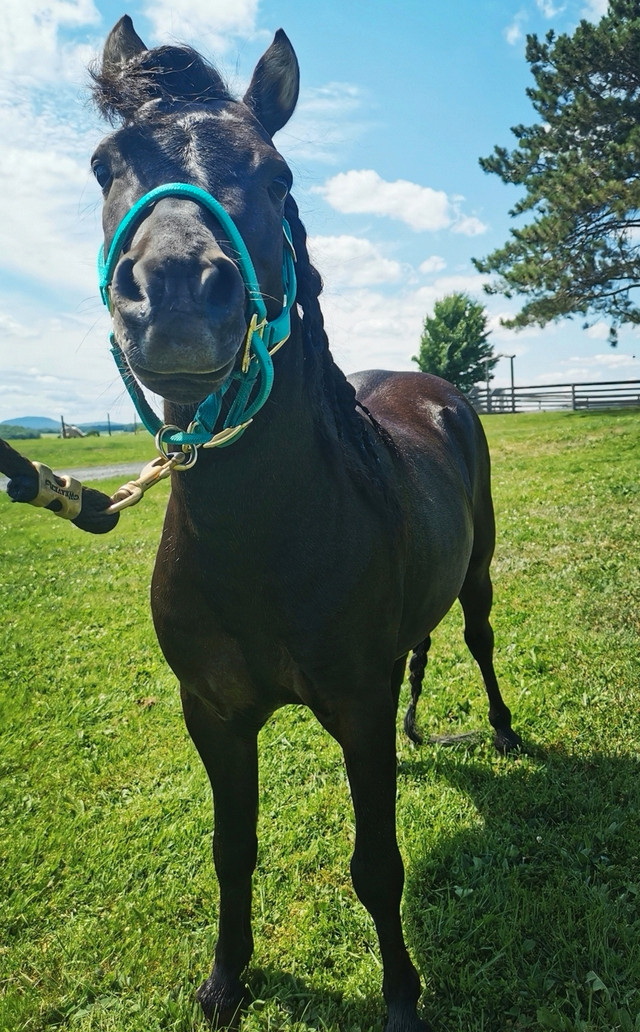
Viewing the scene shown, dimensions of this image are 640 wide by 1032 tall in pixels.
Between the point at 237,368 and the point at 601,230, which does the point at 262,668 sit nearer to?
the point at 237,368

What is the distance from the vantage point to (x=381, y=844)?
7.53 feet

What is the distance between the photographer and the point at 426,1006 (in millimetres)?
2484

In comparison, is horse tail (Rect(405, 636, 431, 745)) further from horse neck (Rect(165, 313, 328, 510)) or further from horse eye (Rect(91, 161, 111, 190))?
horse eye (Rect(91, 161, 111, 190))

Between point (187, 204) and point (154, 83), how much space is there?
0.60 meters

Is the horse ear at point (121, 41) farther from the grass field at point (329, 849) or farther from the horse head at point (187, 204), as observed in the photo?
the grass field at point (329, 849)

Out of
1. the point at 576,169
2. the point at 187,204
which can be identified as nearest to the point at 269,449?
the point at 187,204

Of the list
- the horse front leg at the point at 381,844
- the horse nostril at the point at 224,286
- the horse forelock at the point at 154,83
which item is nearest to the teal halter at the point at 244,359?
the horse nostril at the point at 224,286

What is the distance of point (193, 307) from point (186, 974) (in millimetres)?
2660

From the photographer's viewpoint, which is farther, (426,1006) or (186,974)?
(186,974)

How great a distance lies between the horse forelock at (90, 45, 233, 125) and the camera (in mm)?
1899

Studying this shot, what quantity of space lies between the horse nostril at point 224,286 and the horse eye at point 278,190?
0.55 m

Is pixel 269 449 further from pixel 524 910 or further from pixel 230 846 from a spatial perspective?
pixel 524 910

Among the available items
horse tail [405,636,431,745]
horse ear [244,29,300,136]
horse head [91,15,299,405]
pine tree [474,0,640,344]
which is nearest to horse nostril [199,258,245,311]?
horse head [91,15,299,405]

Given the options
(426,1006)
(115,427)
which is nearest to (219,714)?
(426,1006)
